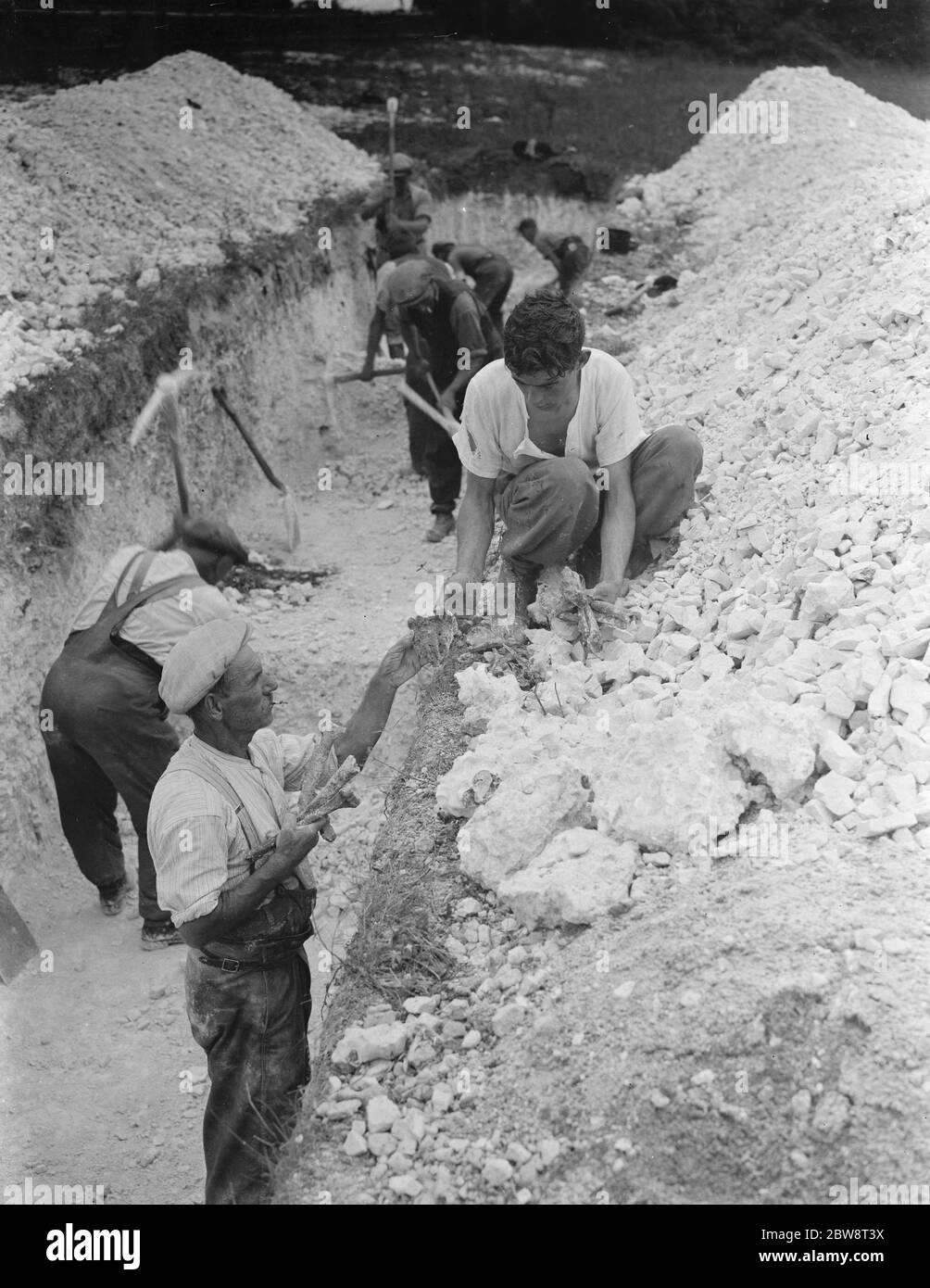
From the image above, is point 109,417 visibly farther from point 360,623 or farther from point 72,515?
point 360,623

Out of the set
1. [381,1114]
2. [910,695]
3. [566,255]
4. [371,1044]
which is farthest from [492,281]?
[381,1114]

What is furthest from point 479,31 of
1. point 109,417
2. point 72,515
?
point 72,515

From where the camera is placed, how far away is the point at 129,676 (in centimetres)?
433

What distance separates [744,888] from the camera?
8.21ft

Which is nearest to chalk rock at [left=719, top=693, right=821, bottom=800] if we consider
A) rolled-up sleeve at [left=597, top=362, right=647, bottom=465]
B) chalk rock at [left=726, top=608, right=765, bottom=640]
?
chalk rock at [left=726, top=608, right=765, bottom=640]

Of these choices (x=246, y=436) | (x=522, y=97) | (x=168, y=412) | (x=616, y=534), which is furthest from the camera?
(x=522, y=97)

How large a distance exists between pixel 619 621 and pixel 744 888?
1.31 metres

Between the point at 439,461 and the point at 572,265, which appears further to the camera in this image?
the point at 572,265

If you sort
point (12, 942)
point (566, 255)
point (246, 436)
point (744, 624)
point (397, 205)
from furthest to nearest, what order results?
point (397, 205) → point (566, 255) → point (246, 436) → point (12, 942) → point (744, 624)

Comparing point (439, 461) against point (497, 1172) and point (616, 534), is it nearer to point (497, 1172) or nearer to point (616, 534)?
point (616, 534)

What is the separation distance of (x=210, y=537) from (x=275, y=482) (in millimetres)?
3305

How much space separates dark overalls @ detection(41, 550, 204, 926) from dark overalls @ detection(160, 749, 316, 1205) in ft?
4.86

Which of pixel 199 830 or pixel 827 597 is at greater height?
pixel 827 597

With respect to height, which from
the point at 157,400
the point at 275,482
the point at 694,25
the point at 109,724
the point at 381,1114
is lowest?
the point at 275,482
